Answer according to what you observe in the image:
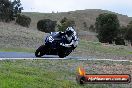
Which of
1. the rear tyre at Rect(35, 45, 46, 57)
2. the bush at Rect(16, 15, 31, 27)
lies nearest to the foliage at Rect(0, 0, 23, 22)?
the bush at Rect(16, 15, 31, 27)

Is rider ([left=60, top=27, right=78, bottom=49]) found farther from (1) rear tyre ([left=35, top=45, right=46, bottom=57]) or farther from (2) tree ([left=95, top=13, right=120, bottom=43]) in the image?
(2) tree ([left=95, top=13, right=120, bottom=43])

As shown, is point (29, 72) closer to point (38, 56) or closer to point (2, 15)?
point (38, 56)

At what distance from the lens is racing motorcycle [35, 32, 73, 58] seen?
88.4 ft

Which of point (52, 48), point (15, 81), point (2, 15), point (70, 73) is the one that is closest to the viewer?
point (15, 81)

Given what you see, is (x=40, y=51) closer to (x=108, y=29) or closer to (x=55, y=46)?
(x=55, y=46)

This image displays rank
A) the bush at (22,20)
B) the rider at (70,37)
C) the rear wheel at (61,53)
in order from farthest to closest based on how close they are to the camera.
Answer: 1. the bush at (22,20)
2. the rear wheel at (61,53)
3. the rider at (70,37)

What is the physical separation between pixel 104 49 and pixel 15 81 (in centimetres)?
4047

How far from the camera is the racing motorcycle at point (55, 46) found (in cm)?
2694

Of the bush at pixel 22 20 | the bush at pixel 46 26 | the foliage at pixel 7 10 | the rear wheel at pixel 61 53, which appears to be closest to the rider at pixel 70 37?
the rear wheel at pixel 61 53

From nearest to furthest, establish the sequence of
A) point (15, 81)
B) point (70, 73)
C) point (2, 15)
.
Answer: point (15, 81) < point (70, 73) < point (2, 15)

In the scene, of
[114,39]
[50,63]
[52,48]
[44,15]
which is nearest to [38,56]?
[52,48]

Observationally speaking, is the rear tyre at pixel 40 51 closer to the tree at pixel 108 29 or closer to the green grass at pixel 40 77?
the green grass at pixel 40 77

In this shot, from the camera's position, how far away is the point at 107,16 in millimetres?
102688

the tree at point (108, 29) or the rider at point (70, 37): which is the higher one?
the rider at point (70, 37)
